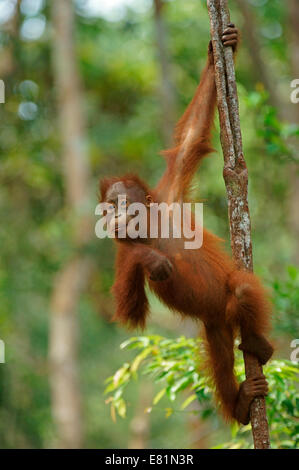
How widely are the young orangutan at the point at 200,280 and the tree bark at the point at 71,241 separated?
752 cm

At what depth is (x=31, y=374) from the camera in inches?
407

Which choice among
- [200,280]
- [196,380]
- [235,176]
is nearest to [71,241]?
[196,380]

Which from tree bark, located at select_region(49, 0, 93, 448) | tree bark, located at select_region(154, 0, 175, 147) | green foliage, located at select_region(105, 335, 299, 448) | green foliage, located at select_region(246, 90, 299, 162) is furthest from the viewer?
tree bark, located at select_region(49, 0, 93, 448)

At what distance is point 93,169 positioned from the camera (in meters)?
14.9

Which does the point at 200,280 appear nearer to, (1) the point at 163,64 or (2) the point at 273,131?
(2) the point at 273,131

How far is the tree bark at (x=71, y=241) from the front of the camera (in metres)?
11.6

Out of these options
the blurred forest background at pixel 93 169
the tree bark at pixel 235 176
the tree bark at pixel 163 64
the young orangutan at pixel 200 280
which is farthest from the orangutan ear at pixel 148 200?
the tree bark at pixel 163 64

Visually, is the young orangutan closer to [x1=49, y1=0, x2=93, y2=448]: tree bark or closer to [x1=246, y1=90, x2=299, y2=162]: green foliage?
[x1=246, y1=90, x2=299, y2=162]: green foliage

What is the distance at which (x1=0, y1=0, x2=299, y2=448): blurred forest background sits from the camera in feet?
31.9

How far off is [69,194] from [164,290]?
9170 mm

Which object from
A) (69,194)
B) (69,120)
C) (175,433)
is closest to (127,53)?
(69,120)

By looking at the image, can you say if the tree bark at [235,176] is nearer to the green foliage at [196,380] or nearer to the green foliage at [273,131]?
the green foliage at [196,380]

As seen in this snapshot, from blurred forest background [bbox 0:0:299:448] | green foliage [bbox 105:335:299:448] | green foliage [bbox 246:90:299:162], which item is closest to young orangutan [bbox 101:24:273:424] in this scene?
green foliage [bbox 105:335:299:448]

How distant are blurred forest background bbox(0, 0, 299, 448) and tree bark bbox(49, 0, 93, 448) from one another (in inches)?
1.1
